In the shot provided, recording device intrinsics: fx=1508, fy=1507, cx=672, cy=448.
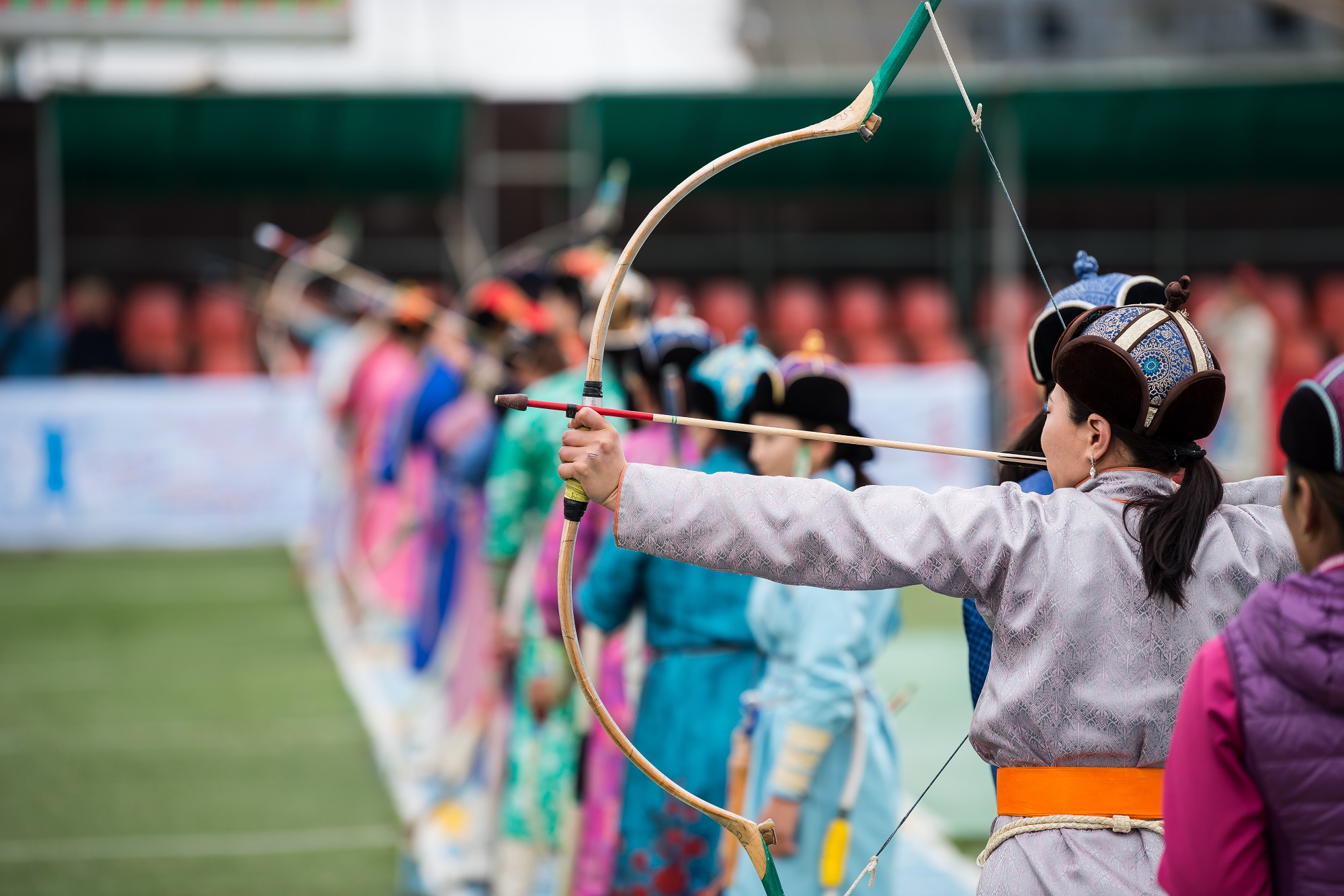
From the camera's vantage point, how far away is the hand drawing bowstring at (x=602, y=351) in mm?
1960

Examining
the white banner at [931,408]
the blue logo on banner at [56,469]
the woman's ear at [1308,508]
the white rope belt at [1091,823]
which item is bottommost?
the blue logo on banner at [56,469]

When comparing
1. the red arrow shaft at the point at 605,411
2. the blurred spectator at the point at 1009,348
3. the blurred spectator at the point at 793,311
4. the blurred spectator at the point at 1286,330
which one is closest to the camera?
the red arrow shaft at the point at 605,411

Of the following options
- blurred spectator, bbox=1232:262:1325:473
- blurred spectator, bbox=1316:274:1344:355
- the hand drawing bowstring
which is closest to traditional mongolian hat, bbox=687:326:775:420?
the hand drawing bowstring

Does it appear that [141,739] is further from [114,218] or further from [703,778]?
[114,218]

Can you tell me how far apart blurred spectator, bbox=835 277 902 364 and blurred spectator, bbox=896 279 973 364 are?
0.18m

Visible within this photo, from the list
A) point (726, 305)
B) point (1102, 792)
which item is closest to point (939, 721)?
point (1102, 792)

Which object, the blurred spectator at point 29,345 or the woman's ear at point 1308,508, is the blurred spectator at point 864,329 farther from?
the woman's ear at point 1308,508

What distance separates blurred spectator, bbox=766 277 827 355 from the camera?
14469 mm

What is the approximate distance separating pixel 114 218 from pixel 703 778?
13105mm

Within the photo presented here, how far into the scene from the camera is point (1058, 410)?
74.0 inches

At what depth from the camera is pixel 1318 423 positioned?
1.47 meters

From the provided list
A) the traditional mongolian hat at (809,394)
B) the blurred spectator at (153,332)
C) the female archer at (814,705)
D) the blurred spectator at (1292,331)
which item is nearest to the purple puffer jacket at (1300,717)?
the female archer at (814,705)

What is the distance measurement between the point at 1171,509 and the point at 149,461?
10910mm

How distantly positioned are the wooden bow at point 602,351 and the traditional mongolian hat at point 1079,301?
0.48m
